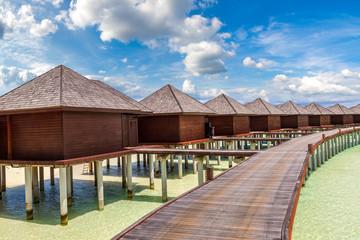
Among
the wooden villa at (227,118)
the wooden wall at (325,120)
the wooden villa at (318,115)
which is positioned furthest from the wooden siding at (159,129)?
the wooden wall at (325,120)

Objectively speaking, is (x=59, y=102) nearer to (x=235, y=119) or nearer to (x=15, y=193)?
(x=15, y=193)

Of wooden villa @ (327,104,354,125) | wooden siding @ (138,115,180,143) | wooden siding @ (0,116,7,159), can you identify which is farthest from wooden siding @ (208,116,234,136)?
wooden villa @ (327,104,354,125)

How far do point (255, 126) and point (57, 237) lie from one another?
30.4m

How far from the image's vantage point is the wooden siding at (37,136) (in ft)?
40.0

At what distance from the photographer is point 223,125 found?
29.0 meters

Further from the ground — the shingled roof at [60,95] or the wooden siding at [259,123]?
the shingled roof at [60,95]

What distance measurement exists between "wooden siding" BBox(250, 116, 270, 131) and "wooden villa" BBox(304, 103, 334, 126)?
16107 millimetres

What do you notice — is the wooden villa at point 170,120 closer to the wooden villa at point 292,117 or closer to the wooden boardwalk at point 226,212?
the wooden boardwalk at point 226,212

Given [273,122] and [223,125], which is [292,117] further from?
[223,125]

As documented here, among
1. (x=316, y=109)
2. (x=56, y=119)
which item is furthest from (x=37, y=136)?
(x=316, y=109)

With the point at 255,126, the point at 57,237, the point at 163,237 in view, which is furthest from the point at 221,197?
the point at 255,126

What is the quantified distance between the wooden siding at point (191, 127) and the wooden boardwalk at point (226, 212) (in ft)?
39.5

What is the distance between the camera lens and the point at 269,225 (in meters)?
4.97

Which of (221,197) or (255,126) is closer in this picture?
(221,197)
